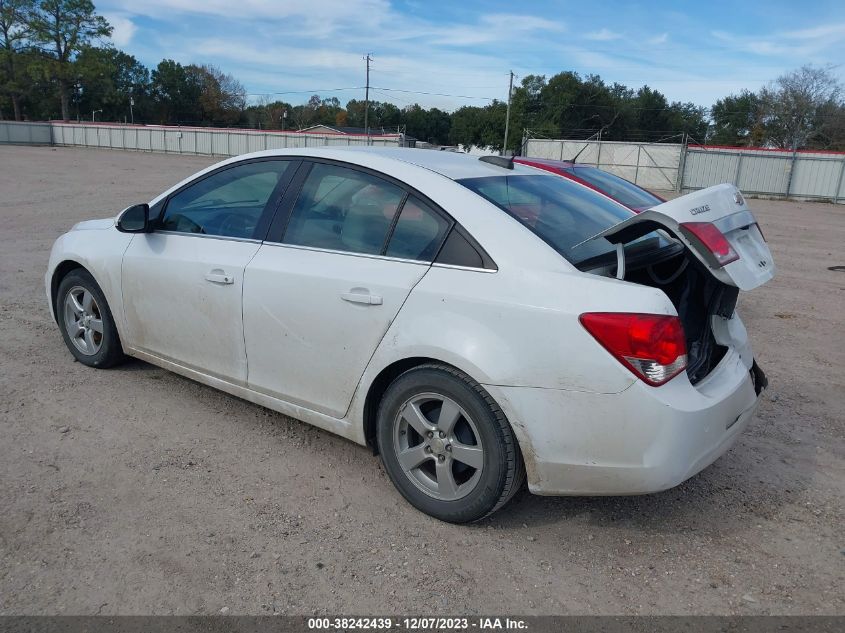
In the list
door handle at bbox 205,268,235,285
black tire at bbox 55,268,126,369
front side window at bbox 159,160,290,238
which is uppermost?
front side window at bbox 159,160,290,238

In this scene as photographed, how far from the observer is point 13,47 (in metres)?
69.3

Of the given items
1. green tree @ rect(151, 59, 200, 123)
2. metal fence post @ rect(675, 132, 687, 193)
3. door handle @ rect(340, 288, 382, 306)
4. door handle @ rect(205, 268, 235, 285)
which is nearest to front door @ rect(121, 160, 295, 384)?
door handle @ rect(205, 268, 235, 285)

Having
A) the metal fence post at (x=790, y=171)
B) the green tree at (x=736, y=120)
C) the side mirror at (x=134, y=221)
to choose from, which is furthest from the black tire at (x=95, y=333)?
the green tree at (x=736, y=120)

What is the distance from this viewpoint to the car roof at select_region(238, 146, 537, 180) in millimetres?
3475

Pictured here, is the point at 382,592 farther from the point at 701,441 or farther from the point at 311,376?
the point at 701,441

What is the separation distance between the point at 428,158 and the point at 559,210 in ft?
2.54

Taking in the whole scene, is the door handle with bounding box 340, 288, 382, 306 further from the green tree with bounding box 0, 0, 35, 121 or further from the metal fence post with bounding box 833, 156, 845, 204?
the green tree with bounding box 0, 0, 35, 121

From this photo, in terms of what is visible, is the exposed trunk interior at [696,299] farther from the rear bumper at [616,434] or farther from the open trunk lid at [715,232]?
the rear bumper at [616,434]

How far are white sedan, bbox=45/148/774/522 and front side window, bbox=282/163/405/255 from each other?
0.4 inches

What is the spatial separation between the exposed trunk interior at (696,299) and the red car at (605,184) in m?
2.79

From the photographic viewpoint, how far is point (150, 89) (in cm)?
9225

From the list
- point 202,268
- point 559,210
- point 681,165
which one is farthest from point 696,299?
point 681,165

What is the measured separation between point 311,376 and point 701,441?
1.85m

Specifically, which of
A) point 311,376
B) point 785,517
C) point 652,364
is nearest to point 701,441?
point 652,364
